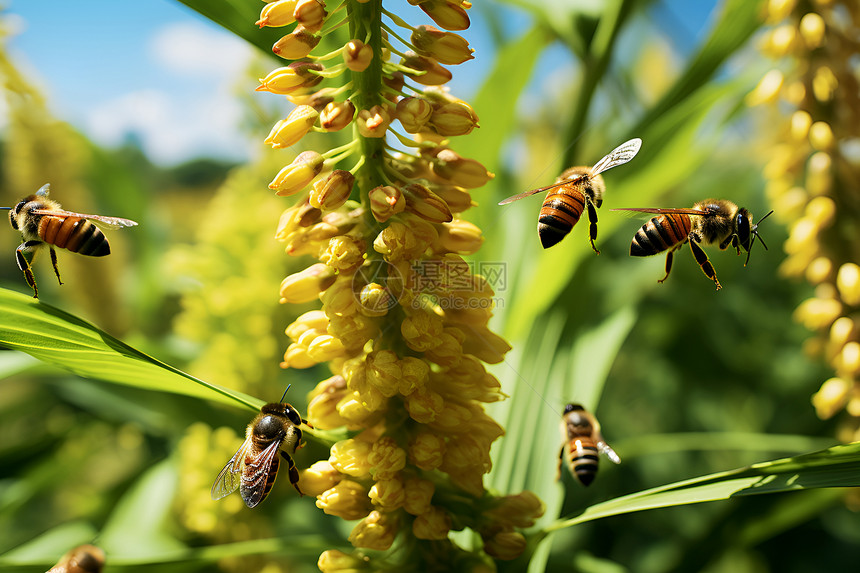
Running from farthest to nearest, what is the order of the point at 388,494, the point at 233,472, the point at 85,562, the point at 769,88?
the point at 769,88, the point at 233,472, the point at 85,562, the point at 388,494

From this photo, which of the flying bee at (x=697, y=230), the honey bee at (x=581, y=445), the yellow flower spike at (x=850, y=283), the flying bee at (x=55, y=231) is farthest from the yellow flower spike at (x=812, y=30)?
the flying bee at (x=55, y=231)

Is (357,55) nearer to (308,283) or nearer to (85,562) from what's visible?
(308,283)

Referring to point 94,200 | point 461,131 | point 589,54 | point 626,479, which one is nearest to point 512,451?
point 461,131

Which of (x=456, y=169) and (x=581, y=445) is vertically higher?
(x=456, y=169)

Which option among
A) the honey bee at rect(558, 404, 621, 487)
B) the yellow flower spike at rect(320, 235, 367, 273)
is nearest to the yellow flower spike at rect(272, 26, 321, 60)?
the yellow flower spike at rect(320, 235, 367, 273)

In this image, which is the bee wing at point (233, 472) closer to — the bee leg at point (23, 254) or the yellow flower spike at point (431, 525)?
the yellow flower spike at point (431, 525)

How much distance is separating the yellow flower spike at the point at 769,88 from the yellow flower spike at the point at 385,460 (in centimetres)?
115

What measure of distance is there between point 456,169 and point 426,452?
372mm

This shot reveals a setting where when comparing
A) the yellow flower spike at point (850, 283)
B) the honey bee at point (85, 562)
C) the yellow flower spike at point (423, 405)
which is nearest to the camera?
the yellow flower spike at point (423, 405)

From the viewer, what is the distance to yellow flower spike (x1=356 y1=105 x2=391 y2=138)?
69 cm

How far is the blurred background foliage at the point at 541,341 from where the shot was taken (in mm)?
1262

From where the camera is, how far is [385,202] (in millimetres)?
714

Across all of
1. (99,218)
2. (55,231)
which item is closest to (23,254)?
(55,231)

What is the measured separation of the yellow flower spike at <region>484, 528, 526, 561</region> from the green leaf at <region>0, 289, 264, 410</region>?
0.39 meters
